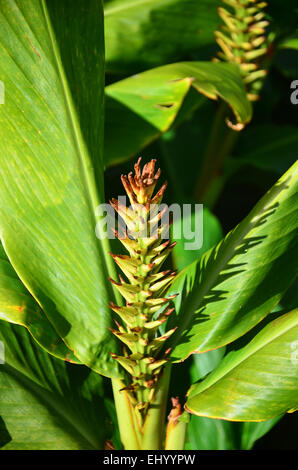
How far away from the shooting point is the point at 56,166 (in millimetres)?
939

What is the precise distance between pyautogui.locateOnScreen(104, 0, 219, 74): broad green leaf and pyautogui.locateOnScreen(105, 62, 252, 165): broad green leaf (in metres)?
0.28

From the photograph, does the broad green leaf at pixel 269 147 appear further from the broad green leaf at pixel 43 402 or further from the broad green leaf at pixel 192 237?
the broad green leaf at pixel 43 402

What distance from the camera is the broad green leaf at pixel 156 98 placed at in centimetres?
118

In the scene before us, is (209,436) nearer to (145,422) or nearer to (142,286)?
(145,422)

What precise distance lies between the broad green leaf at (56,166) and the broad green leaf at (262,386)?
18 cm

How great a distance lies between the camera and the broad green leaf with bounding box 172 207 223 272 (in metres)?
1.31

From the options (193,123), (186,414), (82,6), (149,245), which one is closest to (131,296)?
(149,245)

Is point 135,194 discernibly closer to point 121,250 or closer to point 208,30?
point 121,250

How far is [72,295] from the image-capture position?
936 millimetres

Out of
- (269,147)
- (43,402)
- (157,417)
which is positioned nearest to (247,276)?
(157,417)

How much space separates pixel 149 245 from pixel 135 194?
3.1 inches

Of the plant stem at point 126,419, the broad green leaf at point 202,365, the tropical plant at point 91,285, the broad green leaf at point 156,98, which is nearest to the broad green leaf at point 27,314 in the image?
the tropical plant at point 91,285
